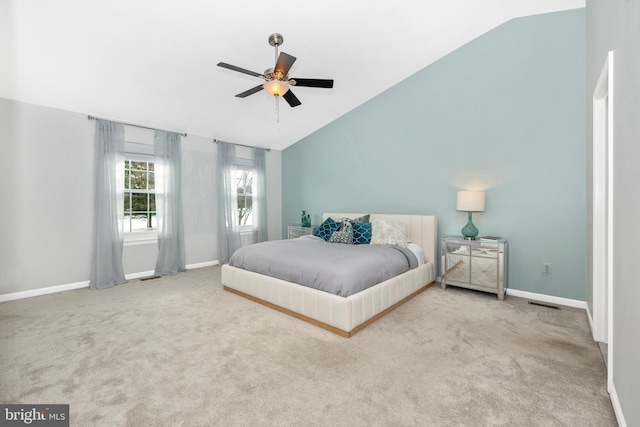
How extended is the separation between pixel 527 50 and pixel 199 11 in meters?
3.79

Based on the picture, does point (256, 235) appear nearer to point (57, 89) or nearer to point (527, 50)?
point (57, 89)

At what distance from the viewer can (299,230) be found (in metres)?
5.95

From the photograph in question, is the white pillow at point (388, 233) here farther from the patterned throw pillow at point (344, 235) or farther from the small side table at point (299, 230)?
the small side table at point (299, 230)

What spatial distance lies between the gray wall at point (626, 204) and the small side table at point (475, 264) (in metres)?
1.79

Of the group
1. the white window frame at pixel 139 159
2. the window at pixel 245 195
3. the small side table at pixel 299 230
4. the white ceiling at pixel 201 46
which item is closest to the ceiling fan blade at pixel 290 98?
the white ceiling at pixel 201 46

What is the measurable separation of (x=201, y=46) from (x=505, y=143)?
3.88m

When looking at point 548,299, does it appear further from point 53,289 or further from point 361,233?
point 53,289

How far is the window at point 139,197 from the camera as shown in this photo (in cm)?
473

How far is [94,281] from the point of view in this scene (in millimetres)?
4098

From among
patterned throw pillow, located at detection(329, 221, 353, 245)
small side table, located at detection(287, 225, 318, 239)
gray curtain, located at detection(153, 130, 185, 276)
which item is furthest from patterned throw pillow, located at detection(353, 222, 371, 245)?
gray curtain, located at detection(153, 130, 185, 276)

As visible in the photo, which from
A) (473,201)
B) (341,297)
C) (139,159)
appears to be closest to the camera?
(341,297)

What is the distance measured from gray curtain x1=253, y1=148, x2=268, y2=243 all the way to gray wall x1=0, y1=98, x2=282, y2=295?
223cm

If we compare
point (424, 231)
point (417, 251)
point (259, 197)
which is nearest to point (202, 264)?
point (259, 197)

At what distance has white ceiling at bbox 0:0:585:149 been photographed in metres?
2.73
